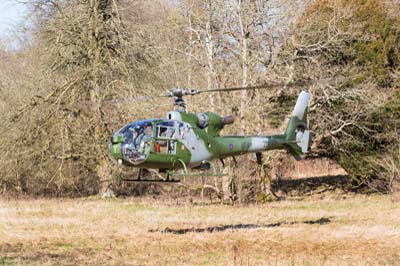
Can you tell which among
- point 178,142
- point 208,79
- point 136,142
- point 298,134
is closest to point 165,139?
point 178,142

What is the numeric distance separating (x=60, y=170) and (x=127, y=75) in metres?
3.98

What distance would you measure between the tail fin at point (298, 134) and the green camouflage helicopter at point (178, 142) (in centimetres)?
68

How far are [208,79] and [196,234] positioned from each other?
890 cm

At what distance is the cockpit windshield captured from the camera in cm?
1258

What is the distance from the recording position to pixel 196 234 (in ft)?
45.6

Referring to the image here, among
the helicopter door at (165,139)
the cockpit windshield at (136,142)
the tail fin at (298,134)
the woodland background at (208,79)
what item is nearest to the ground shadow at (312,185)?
the woodland background at (208,79)

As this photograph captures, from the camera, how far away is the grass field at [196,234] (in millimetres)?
11031

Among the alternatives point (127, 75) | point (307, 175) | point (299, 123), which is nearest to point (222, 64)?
point (127, 75)

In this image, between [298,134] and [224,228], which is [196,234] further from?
[298,134]

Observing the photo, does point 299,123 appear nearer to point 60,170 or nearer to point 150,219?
point 150,219

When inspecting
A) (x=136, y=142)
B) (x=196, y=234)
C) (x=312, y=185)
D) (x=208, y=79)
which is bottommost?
(x=196, y=234)

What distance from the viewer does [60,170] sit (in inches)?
853

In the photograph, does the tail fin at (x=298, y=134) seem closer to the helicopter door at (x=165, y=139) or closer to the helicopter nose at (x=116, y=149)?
the helicopter door at (x=165, y=139)

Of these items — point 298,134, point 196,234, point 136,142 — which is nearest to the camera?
point 136,142
